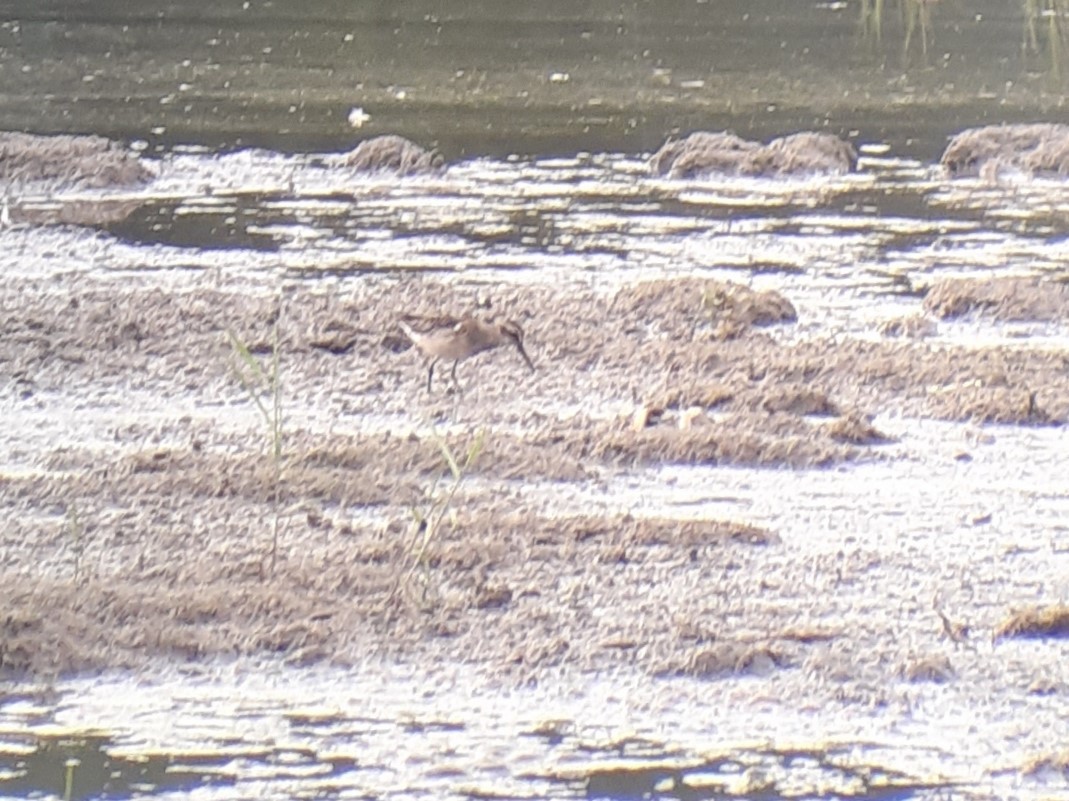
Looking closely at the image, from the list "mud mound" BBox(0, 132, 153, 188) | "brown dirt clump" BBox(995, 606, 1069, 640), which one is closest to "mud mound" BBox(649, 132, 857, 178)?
"mud mound" BBox(0, 132, 153, 188)

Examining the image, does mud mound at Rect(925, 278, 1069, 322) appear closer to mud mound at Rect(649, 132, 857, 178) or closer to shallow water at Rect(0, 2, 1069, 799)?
shallow water at Rect(0, 2, 1069, 799)

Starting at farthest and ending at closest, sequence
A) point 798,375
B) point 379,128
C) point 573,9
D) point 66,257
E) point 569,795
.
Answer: point 573,9 < point 379,128 < point 66,257 < point 798,375 < point 569,795

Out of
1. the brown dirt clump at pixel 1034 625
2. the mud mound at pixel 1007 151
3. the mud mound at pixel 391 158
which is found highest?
the mud mound at pixel 391 158

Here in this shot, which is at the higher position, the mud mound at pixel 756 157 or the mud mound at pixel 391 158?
the mud mound at pixel 391 158

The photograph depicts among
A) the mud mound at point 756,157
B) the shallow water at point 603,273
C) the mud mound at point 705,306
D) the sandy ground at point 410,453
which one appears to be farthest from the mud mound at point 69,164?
the mud mound at point 705,306

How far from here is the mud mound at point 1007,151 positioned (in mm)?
10844

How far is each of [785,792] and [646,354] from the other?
3233 mm

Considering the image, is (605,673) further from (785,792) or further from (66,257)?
(66,257)

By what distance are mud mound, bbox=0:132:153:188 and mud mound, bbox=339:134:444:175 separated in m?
0.98

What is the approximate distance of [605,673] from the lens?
4.66 metres

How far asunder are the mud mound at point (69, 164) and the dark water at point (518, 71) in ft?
2.29

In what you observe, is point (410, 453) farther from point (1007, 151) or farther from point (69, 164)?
point (1007, 151)

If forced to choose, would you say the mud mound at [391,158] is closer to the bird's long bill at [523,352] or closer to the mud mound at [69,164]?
the mud mound at [69,164]

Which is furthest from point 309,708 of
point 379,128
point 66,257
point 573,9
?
point 573,9
